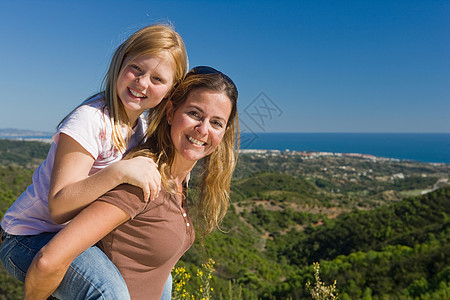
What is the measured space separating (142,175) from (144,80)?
0.70 m

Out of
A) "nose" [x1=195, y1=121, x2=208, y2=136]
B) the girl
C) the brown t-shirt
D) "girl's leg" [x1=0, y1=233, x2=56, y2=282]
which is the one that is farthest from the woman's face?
"girl's leg" [x1=0, y1=233, x2=56, y2=282]

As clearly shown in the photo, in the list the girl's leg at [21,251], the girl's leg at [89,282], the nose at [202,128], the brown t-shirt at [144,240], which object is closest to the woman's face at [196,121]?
the nose at [202,128]

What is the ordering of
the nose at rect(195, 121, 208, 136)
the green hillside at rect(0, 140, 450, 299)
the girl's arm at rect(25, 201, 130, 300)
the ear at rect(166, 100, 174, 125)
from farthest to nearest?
the green hillside at rect(0, 140, 450, 299), the ear at rect(166, 100, 174, 125), the nose at rect(195, 121, 208, 136), the girl's arm at rect(25, 201, 130, 300)

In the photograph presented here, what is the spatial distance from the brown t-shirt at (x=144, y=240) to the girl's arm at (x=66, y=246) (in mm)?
110

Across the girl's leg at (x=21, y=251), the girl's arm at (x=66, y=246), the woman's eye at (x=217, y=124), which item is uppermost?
the woman's eye at (x=217, y=124)

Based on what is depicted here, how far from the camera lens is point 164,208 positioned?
1.57 m

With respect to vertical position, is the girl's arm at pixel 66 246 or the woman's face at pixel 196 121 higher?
the woman's face at pixel 196 121

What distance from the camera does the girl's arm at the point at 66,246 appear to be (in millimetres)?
1190

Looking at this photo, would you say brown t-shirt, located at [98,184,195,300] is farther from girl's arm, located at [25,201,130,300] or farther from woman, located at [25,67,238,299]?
girl's arm, located at [25,201,130,300]

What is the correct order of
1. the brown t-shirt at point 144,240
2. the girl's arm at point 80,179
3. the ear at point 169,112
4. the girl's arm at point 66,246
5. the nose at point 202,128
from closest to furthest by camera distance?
the girl's arm at point 66,246 → the girl's arm at point 80,179 → the brown t-shirt at point 144,240 → the nose at point 202,128 → the ear at point 169,112

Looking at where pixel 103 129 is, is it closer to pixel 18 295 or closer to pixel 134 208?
pixel 134 208

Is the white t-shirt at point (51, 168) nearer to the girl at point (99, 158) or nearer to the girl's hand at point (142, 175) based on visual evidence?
the girl at point (99, 158)

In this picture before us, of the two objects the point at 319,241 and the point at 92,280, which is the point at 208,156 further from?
the point at 319,241

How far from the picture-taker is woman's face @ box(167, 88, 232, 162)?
180cm
